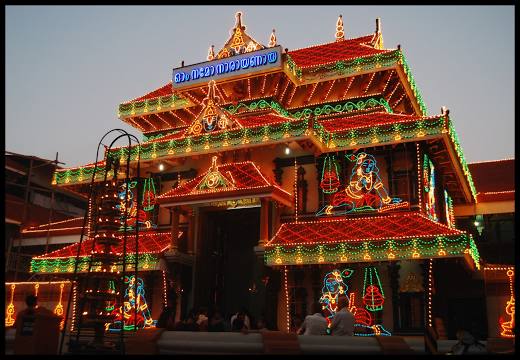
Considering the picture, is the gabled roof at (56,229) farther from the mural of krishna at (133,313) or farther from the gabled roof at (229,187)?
the gabled roof at (229,187)

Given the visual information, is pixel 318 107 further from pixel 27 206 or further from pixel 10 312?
pixel 27 206

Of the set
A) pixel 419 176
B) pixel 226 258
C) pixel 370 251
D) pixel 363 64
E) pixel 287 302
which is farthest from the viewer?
pixel 226 258

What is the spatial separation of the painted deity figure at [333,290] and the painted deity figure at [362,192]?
2.59m

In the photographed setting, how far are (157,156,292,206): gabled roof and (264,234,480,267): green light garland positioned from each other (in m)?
2.45

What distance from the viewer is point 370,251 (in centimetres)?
1931

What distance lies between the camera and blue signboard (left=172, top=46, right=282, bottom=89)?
25391mm

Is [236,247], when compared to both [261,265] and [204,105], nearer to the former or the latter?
[261,265]

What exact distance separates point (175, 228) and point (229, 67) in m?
8.48

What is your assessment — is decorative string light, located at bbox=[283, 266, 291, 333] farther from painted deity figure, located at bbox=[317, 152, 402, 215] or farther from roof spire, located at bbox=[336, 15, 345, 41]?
roof spire, located at bbox=[336, 15, 345, 41]

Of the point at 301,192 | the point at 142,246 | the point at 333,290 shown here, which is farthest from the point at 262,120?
the point at 333,290

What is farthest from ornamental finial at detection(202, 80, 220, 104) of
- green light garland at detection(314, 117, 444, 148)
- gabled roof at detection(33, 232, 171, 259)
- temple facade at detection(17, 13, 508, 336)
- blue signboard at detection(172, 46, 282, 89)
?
gabled roof at detection(33, 232, 171, 259)

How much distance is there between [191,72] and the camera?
27406mm

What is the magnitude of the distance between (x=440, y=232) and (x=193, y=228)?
1107 centimetres

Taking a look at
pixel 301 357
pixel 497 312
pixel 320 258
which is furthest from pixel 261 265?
pixel 301 357
